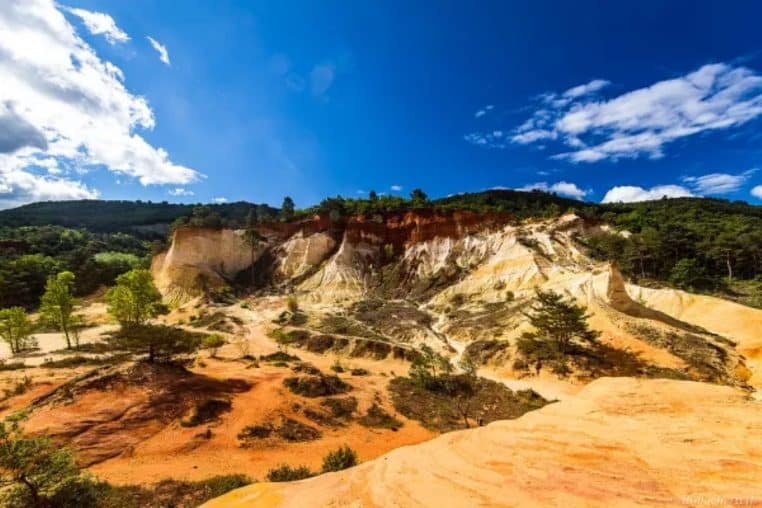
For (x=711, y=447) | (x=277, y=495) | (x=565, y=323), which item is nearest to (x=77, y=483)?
(x=277, y=495)

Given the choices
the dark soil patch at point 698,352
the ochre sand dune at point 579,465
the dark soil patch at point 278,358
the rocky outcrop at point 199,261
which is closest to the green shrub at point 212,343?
the dark soil patch at point 278,358

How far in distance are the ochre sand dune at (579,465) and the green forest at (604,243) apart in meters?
48.0

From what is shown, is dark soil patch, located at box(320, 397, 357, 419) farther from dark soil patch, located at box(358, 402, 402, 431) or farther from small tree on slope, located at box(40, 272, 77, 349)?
small tree on slope, located at box(40, 272, 77, 349)

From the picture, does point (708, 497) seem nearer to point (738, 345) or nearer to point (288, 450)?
point (288, 450)

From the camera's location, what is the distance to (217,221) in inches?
2921

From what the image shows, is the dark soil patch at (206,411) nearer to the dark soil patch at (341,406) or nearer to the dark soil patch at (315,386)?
the dark soil patch at (315,386)

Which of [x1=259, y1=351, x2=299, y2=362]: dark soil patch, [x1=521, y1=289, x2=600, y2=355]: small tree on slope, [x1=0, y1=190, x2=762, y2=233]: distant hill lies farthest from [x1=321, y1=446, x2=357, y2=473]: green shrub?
[x1=0, y1=190, x2=762, y2=233]: distant hill

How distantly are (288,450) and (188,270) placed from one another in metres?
53.9

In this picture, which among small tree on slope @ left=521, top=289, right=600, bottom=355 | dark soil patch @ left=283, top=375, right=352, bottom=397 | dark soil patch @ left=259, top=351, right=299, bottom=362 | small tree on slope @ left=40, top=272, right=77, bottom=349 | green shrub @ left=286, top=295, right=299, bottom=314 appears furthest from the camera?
green shrub @ left=286, top=295, right=299, bottom=314

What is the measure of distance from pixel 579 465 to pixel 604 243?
59.6m

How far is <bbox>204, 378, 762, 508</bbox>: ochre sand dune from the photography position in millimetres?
5406

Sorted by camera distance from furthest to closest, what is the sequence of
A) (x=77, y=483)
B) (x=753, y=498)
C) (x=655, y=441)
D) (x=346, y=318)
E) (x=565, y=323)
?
(x=346, y=318)
(x=565, y=323)
(x=77, y=483)
(x=655, y=441)
(x=753, y=498)

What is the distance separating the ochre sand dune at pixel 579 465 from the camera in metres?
5.41

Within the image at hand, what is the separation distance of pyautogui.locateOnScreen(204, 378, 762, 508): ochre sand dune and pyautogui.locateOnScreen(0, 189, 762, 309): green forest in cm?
4802
